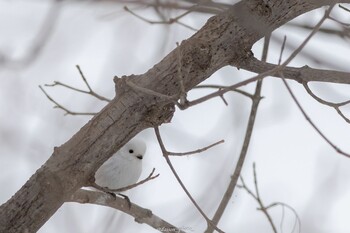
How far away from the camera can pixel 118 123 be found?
92.4 inches

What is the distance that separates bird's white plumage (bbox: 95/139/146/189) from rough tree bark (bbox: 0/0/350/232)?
1.53m

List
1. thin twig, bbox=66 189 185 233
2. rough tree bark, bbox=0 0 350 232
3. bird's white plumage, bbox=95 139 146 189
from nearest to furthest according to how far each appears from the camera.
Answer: rough tree bark, bbox=0 0 350 232 → thin twig, bbox=66 189 185 233 → bird's white plumage, bbox=95 139 146 189

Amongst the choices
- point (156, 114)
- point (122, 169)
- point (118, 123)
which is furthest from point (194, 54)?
point (122, 169)

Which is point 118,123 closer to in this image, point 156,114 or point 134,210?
point 156,114

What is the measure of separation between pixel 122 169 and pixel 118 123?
5.63ft

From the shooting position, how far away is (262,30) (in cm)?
195

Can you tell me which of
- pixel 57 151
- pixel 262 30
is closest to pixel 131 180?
pixel 57 151

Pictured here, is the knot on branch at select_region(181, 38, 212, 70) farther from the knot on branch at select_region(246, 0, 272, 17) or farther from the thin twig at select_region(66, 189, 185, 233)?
the thin twig at select_region(66, 189, 185, 233)

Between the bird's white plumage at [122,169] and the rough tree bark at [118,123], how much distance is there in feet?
5.01

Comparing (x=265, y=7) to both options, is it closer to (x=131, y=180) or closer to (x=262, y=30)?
(x=262, y=30)

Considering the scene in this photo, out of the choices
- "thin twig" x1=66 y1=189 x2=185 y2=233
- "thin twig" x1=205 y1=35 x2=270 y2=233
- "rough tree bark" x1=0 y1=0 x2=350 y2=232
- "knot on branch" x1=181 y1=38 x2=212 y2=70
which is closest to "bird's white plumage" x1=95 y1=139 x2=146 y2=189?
"thin twig" x1=66 y1=189 x2=185 y2=233

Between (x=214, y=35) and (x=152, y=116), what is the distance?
0.35 meters

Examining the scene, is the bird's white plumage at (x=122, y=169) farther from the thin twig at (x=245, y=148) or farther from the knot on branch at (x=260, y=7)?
the knot on branch at (x=260, y=7)

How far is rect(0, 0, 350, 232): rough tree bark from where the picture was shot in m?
2.33
